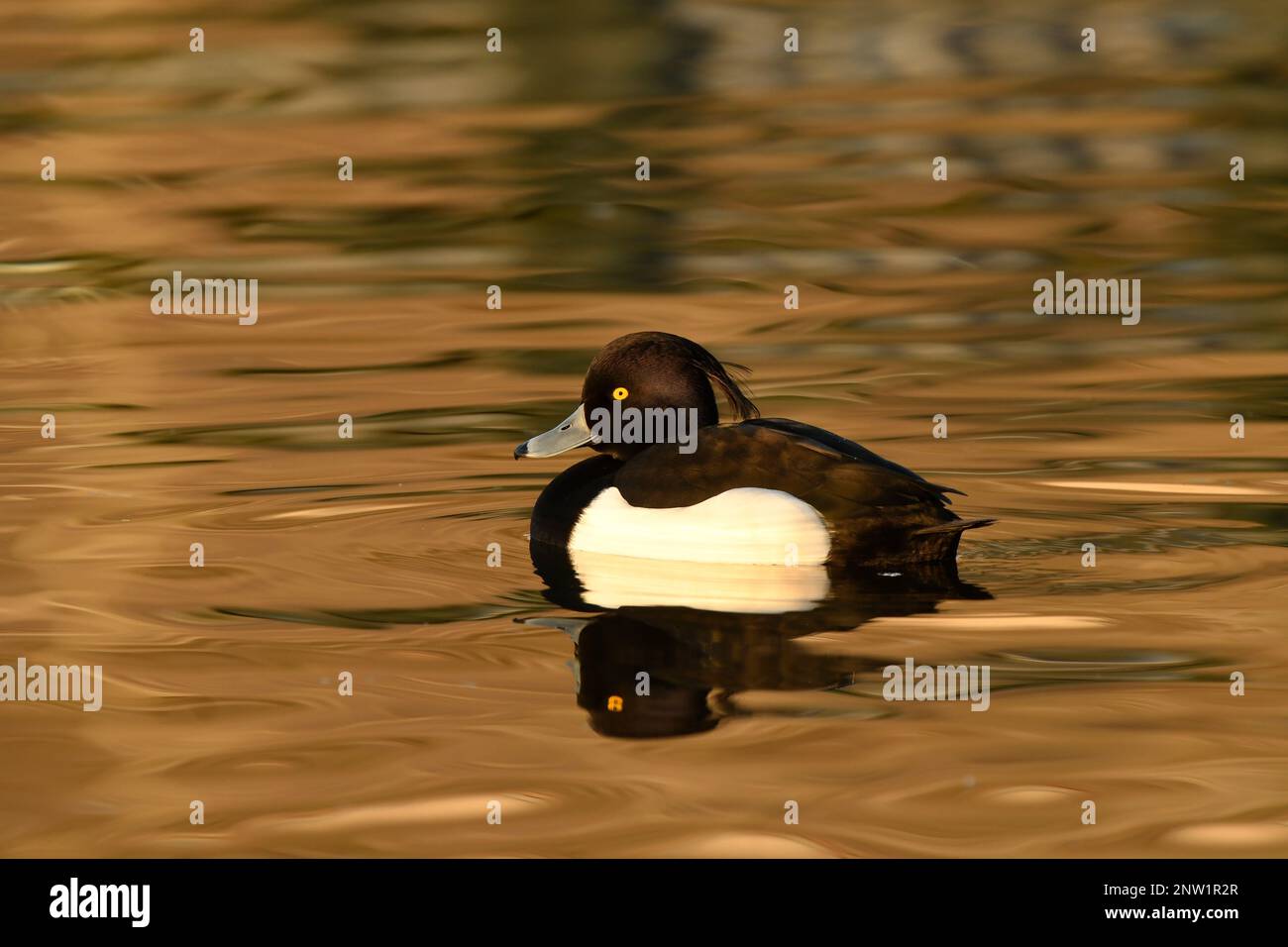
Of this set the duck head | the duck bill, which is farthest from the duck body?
the duck bill

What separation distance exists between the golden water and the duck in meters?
0.36

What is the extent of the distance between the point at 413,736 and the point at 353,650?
911 mm

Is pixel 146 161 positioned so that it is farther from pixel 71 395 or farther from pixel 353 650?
pixel 353 650

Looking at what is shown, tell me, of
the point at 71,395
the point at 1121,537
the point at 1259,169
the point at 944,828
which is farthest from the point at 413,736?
the point at 1259,169

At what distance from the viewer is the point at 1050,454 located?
9.59 m

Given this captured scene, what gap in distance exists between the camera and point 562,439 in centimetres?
859

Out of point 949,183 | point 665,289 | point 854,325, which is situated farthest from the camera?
point 949,183

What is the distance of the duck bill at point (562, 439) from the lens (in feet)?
28.0

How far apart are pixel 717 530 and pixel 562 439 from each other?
43.3 inches

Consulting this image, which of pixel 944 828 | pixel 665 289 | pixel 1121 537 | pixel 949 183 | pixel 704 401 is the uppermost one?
pixel 949 183

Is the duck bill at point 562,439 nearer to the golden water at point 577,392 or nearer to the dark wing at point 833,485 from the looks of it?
the golden water at point 577,392

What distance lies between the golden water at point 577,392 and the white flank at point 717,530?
383 mm

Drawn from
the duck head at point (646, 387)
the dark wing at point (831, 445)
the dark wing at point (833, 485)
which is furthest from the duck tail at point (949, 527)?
the duck head at point (646, 387)

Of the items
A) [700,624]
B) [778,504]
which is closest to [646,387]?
[778,504]
